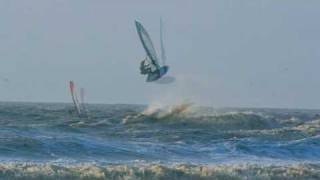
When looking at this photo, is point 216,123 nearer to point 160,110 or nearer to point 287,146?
point 160,110

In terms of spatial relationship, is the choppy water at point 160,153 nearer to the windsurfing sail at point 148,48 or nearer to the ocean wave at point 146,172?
the ocean wave at point 146,172

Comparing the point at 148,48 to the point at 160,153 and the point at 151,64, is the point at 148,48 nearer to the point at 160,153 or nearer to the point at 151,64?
the point at 151,64

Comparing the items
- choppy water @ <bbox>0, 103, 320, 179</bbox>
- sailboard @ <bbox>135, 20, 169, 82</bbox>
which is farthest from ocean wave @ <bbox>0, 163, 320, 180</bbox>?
sailboard @ <bbox>135, 20, 169, 82</bbox>

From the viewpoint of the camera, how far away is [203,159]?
77.3 feet

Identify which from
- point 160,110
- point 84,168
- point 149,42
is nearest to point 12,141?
point 84,168

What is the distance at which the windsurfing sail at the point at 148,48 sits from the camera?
150 feet

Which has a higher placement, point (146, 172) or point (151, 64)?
point (151, 64)

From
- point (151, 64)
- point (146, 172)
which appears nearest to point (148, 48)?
point (151, 64)

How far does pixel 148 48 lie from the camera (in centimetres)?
4747

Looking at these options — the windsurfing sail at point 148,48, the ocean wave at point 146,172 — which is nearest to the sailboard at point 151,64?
the windsurfing sail at point 148,48

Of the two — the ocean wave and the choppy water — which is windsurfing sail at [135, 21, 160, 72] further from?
the ocean wave

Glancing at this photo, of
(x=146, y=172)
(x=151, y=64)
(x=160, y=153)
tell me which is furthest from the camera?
(x=151, y=64)

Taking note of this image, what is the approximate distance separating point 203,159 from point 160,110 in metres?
32.5

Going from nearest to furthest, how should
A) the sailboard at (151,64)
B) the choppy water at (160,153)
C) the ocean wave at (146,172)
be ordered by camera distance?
the ocean wave at (146,172)
the choppy water at (160,153)
the sailboard at (151,64)
